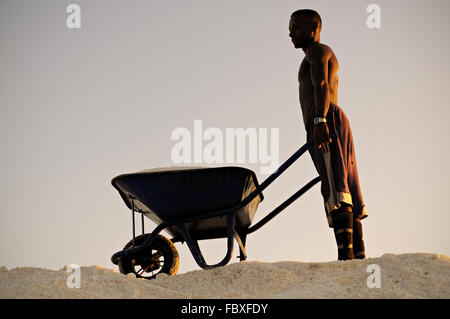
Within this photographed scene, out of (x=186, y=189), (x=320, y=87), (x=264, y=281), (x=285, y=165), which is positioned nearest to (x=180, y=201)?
(x=186, y=189)

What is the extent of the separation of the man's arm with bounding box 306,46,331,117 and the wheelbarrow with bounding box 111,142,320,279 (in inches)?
11.1

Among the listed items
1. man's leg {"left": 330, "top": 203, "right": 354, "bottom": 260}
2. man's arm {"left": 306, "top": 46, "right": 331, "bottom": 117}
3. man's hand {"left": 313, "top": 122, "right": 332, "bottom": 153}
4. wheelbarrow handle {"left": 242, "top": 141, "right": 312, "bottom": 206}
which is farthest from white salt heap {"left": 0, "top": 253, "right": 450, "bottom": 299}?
man's arm {"left": 306, "top": 46, "right": 331, "bottom": 117}

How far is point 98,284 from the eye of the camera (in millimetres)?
2766

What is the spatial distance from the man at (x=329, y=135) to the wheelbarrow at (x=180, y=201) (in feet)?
0.58

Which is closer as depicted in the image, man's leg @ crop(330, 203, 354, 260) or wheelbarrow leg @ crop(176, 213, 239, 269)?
man's leg @ crop(330, 203, 354, 260)

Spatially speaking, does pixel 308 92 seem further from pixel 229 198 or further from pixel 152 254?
pixel 152 254

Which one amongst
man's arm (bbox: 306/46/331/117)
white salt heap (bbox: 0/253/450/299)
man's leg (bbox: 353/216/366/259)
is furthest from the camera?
man's leg (bbox: 353/216/366/259)

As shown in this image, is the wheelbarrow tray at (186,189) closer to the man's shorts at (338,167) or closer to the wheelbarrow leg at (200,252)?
the wheelbarrow leg at (200,252)

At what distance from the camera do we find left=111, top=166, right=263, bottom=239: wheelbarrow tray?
369 centimetres

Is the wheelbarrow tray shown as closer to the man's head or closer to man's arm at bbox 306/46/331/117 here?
man's arm at bbox 306/46/331/117

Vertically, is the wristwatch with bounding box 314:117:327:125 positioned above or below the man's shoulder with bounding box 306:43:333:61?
below

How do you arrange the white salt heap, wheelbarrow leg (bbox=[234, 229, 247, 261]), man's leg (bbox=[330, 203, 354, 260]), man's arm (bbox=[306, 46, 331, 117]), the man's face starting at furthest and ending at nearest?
wheelbarrow leg (bbox=[234, 229, 247, 261])
the man's face
man's arm (bbox=[306, 46, 331, 117])
man's leg (bbox=[330, 203, 354, 260])
the white salt heap

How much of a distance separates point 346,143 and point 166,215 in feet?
4.53
